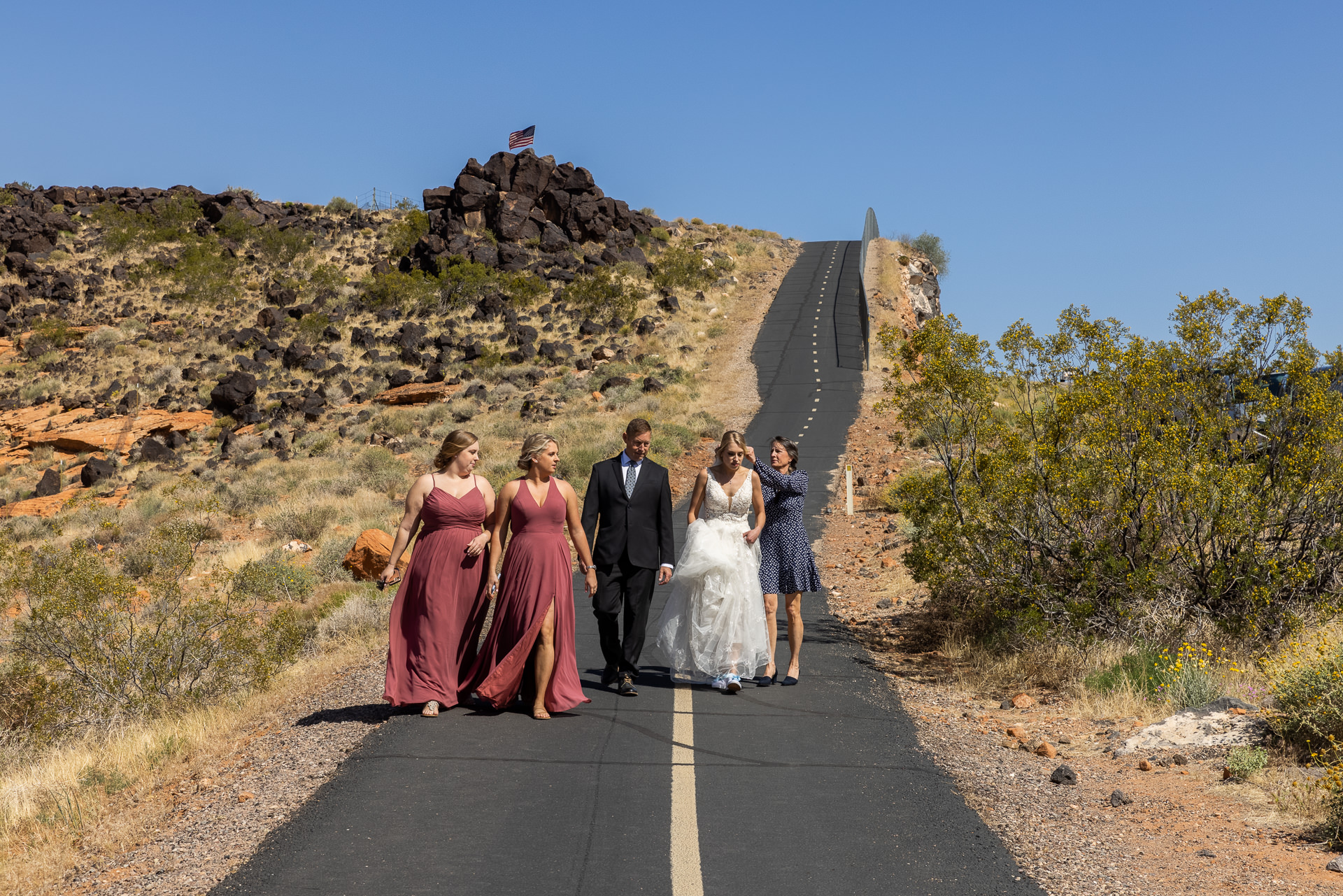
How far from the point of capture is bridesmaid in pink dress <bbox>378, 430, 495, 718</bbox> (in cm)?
677

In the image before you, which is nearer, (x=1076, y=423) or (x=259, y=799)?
(x=259, y=799)

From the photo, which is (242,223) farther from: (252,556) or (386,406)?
(252,556)

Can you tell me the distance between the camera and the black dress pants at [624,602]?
24.1 ft

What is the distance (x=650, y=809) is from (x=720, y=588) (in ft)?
8.12

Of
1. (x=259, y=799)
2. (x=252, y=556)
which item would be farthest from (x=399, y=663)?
(x=252, y=556)

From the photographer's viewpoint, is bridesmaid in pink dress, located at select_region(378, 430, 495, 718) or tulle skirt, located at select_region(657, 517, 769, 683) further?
tulle skirt, located at select_region(657, 517, 769, 683)

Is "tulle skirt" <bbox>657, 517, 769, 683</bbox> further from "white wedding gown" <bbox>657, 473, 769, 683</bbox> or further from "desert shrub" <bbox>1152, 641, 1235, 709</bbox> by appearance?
"desert shrub" <bbox>1152, 641, 1235, 709</bbox>

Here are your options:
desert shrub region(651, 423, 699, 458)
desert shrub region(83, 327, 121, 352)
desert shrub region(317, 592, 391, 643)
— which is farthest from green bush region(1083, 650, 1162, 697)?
desert shrub region(83, 327, 121, 352)

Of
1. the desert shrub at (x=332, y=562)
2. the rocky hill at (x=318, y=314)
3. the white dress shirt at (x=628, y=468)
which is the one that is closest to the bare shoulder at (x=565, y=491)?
the white dress shirt at (x=628, y=468)

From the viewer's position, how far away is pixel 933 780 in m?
5.88

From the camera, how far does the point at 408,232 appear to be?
64312 mm

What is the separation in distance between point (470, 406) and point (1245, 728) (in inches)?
1257

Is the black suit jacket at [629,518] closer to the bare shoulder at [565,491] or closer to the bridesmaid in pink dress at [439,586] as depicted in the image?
the bare shoulder at [565,491]

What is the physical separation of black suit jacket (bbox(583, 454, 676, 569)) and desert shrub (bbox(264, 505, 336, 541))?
578 inches
